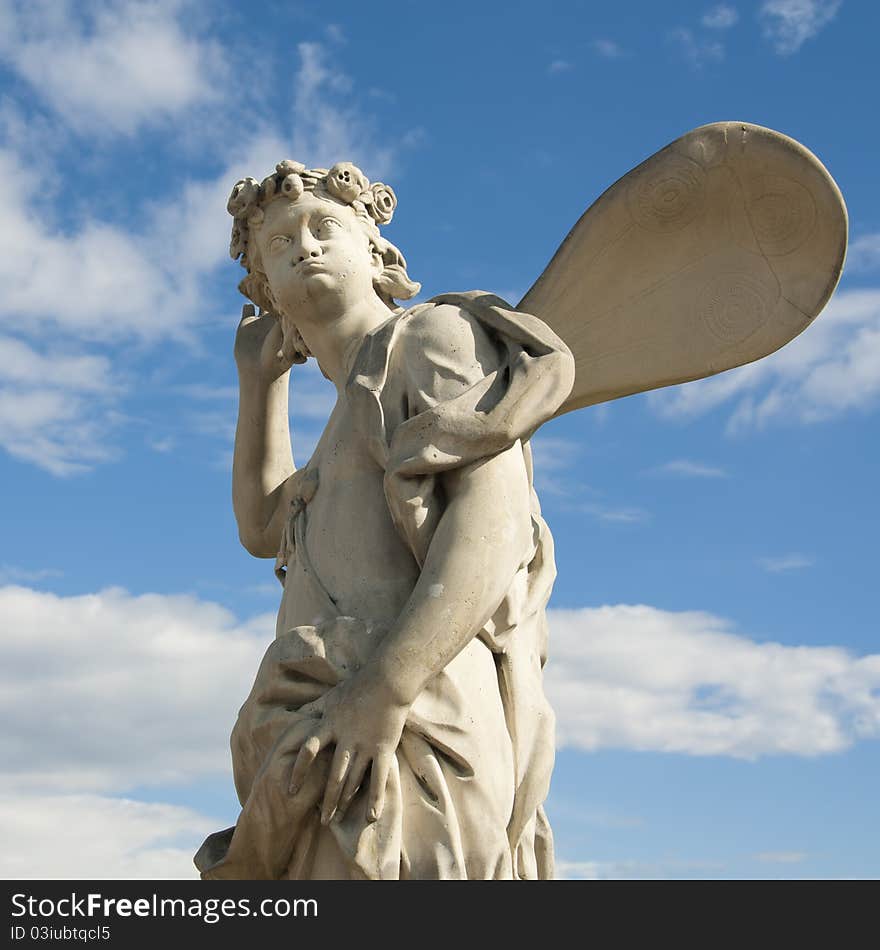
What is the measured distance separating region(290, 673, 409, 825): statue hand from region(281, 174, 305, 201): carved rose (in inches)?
85.9

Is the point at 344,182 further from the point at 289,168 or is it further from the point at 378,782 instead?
the point at 378,782

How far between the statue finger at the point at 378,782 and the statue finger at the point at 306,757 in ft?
0.65

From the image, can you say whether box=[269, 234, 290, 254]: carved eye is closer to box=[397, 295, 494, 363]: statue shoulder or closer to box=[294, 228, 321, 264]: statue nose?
box=[294, 228, 321, 264]: statue nose

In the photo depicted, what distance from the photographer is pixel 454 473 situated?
5227 millimetres

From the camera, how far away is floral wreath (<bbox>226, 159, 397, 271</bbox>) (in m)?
6.13

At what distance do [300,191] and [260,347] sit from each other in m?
0.93

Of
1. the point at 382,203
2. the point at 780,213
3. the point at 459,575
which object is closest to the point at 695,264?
the point at 780,213

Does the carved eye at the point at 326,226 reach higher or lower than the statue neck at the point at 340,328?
higher

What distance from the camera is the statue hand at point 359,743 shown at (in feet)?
16.0

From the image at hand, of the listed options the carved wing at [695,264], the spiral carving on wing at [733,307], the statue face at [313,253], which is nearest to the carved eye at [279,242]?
the statue face at [313,253]

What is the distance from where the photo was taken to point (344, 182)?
6.14 meters

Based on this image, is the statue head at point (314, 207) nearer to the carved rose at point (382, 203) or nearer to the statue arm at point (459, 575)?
the carved rose at point (382, 203)

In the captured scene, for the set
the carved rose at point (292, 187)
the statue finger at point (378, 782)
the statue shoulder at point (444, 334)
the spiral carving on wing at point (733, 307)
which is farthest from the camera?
the spiral carving on wing at point (733, 307)
